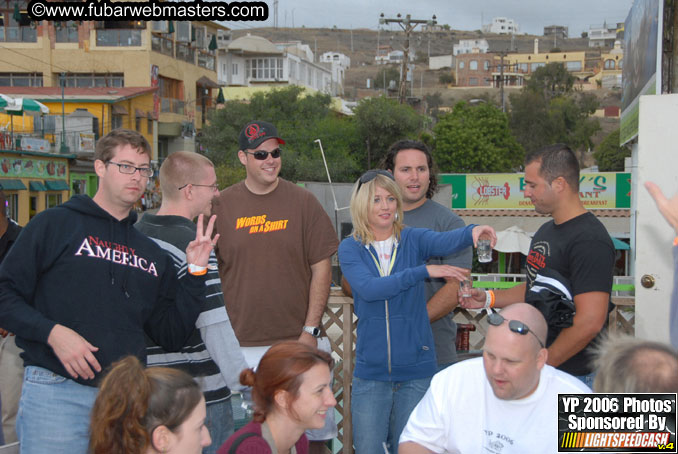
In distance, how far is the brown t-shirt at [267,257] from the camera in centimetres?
414

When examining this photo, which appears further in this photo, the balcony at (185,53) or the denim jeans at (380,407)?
the balcony at (185,53)

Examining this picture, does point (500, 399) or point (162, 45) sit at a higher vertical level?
point (162, 45)

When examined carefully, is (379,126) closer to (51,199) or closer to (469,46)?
(51,199)

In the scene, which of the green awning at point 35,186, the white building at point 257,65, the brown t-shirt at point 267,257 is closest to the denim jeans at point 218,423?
the brown t-shirt at point 267,257

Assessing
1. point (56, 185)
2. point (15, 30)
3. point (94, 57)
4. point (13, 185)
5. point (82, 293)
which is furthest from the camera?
point (15, 30)

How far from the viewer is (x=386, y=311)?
3.67m

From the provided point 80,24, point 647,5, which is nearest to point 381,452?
point 647,5

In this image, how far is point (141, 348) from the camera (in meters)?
3.10

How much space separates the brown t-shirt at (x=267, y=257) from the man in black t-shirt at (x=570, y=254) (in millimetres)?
1091

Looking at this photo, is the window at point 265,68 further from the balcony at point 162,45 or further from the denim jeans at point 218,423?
the denim jeans at point 218,423

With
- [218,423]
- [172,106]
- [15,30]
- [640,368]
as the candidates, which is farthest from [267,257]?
[15,30]

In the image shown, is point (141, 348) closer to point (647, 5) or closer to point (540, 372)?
point (540, 372)

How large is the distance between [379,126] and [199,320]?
117ft

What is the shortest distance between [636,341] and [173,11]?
18.8 ft
